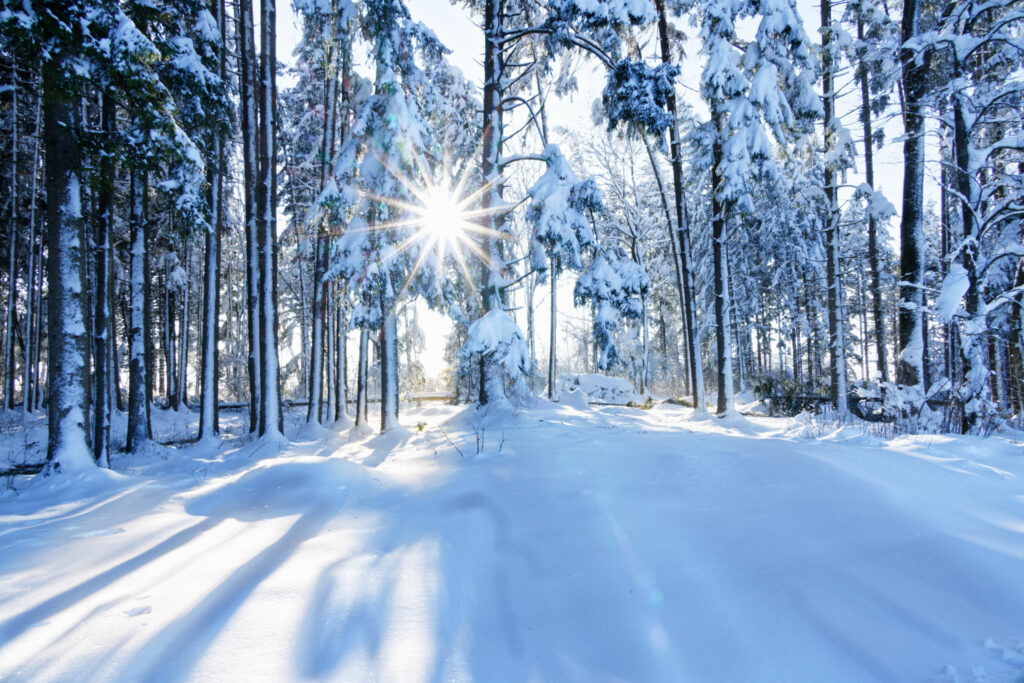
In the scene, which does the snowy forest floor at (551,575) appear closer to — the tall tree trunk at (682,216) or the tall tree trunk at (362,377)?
the tall tree trunk at (362,377)

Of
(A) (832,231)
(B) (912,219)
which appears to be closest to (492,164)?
(B) (912,219)

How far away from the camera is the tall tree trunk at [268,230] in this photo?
930 centimetres

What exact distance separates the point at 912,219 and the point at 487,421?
8.57 meters

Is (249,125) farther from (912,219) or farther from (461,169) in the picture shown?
(912,219)

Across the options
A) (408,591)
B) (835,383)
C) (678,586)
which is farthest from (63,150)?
(835,383)

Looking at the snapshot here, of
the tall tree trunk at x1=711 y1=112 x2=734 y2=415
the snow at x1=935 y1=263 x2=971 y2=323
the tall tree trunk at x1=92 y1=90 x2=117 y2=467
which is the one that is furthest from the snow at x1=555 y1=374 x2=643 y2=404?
the tall tree trunk at x1=92 y1=90 x2=117 y2=467

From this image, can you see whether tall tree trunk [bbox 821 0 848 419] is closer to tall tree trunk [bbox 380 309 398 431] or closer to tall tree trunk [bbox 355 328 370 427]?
tall tree trunk [bbox 380 309 398 431]

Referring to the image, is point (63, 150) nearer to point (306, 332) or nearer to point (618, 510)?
point (618, 510)

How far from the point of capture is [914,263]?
29.1 ft

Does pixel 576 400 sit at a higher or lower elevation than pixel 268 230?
lower

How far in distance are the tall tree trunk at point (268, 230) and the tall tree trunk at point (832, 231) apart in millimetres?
12521

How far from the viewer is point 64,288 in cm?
607

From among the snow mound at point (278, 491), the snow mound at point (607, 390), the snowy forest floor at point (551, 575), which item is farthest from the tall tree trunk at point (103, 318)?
the snow mound at point (607, 390)

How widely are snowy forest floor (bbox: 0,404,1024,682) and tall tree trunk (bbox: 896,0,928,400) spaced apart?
186 inches
